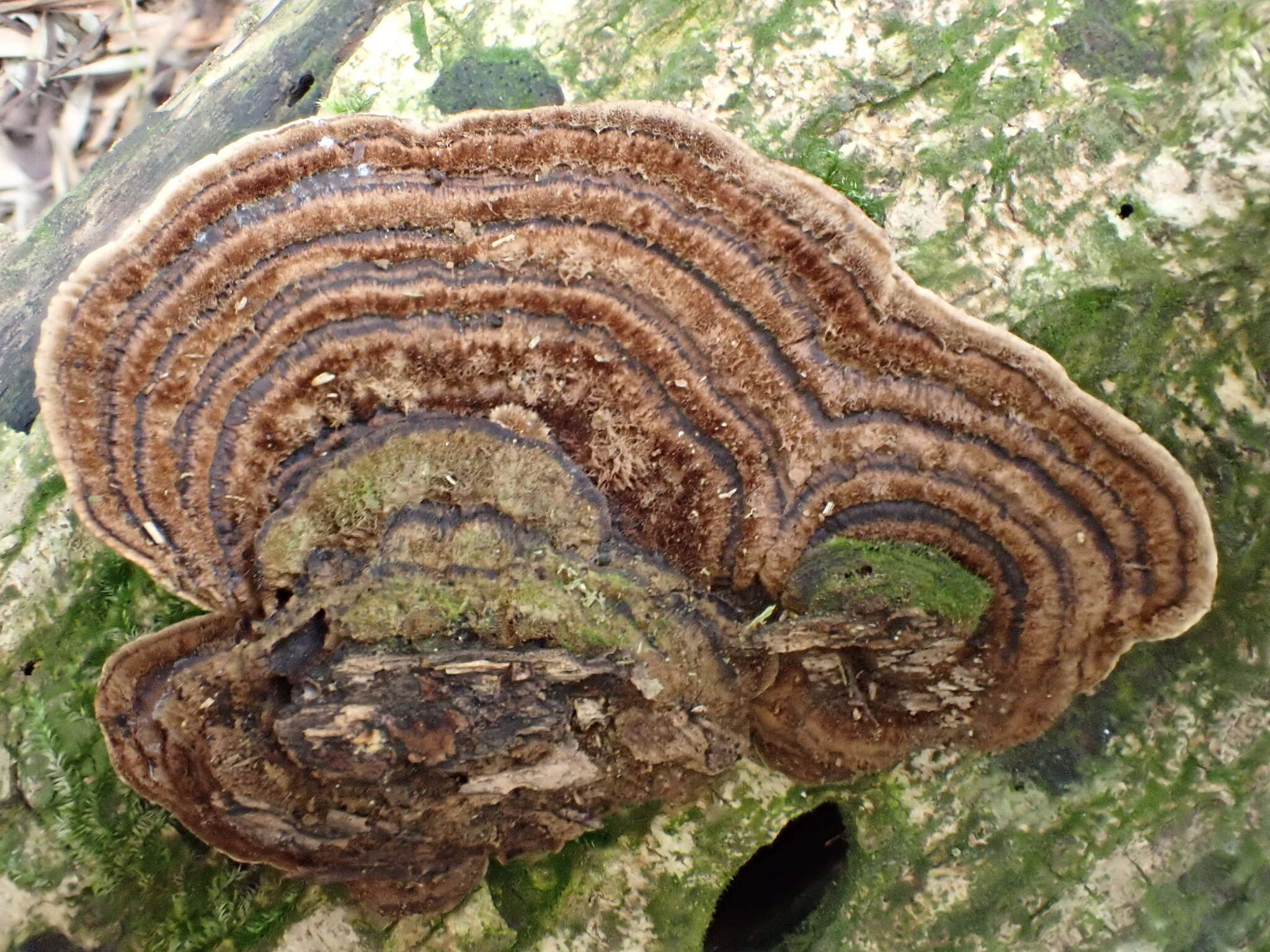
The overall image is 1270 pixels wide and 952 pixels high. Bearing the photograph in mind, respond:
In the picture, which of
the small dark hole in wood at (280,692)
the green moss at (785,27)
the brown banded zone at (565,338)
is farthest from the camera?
the green moss at (785,27)

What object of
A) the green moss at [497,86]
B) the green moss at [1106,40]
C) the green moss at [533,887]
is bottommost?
the green moss at [533,887]

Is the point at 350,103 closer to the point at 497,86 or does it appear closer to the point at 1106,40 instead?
the point at 497,86

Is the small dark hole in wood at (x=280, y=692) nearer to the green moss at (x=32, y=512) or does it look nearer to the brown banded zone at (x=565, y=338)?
the brown banded zone at (x=565, y=338)

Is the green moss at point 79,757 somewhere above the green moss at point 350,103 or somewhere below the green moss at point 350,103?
below

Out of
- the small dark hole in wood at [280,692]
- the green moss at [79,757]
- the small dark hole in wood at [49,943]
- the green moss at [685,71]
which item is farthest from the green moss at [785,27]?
the small dark hole in wood at [49,943]

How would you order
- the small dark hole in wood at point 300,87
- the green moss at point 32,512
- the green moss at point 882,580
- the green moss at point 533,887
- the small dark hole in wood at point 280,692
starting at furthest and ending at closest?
the green moss at point 533,887 → the small dark hole in wood at point 300,87 → the green moss at point 32,512 → the small dark hole in wood at point 280,692 → the green moss at point 882,580

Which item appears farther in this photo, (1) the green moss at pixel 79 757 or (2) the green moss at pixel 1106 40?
(1) the green moss at pixel 79 757

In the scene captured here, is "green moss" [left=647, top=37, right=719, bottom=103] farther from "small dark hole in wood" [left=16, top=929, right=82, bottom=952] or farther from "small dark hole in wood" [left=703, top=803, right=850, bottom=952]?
"small dark hole in wood" [left=16, top=929, right=82, bottom=952]
